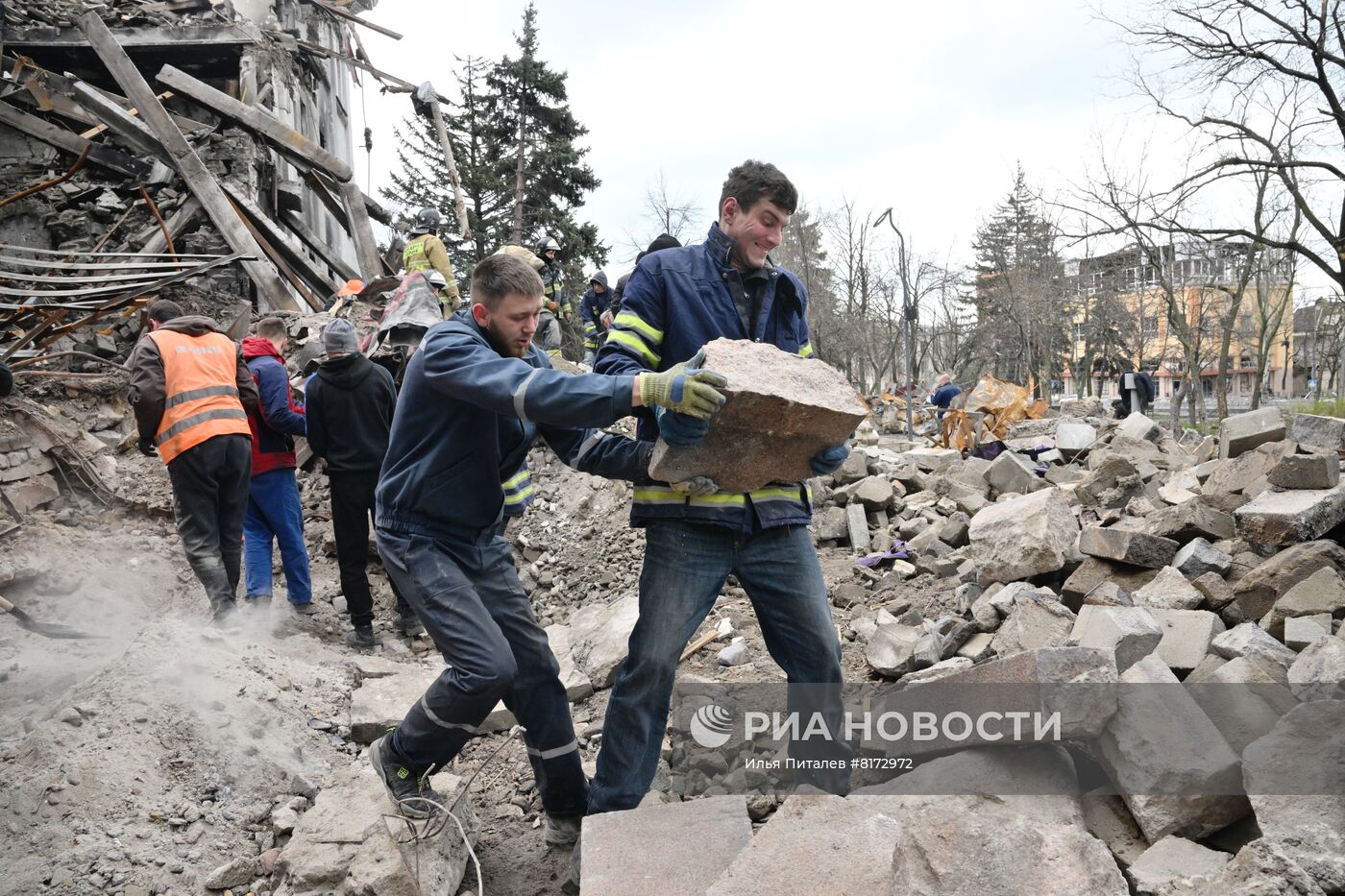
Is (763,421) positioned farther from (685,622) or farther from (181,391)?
(181,391)

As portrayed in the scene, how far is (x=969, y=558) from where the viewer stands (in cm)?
562

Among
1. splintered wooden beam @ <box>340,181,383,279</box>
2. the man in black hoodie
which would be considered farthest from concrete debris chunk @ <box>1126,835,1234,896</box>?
splintered wooden beam @ <box>340,181,383,279</box>

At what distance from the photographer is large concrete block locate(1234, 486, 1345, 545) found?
13.5ft

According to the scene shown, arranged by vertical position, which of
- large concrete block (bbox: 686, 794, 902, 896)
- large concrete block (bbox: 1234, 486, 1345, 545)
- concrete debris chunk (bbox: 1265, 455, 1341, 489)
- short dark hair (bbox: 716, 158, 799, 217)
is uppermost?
short dark hair (bbox: 716, 158, 799, 217)

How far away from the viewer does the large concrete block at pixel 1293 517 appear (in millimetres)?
4113

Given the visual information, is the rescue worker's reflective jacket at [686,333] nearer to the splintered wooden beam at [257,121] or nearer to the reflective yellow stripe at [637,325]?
the reflective yellow stripe at [637,325]

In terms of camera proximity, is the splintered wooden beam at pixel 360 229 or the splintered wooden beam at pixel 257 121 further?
the splintered wooden beam at pixel 360 229

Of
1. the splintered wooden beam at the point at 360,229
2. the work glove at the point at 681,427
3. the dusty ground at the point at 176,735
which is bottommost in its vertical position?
the dusty ground at the point at 176,735

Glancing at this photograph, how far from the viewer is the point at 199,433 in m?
4.96

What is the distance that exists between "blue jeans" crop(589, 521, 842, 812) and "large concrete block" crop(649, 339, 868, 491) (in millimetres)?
197

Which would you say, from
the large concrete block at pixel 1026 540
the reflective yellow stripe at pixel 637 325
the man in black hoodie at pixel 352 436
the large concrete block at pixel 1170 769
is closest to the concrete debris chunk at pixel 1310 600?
the large concrete block at pixel 1026 540

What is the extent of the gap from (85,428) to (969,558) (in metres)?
7.50

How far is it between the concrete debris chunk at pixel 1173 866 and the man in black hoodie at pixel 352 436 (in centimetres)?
422

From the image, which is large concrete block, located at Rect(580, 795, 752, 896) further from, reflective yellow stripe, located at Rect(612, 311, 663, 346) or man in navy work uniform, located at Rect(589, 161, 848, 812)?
reflective yellow stripe, located at Rect(612, 311, 663, 346)
